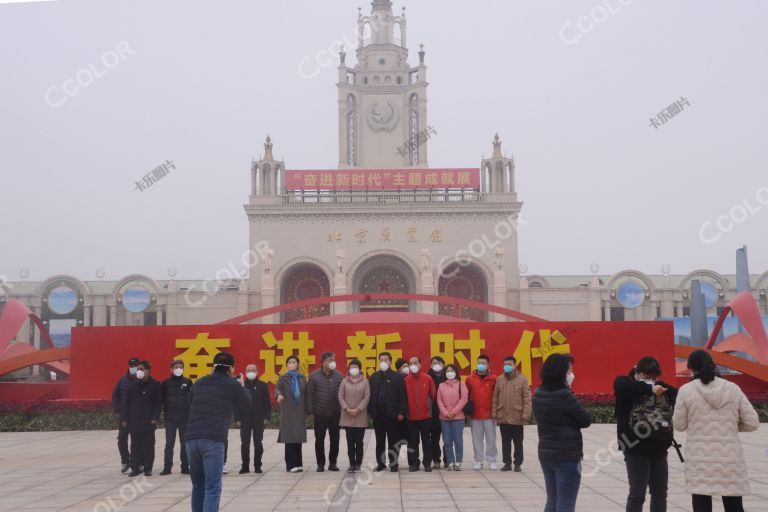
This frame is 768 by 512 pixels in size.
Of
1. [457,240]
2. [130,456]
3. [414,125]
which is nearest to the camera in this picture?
[130,456]

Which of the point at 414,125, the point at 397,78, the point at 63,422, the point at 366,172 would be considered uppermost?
the point at 397,78

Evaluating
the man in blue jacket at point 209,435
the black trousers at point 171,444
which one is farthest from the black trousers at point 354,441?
the man in blue jacket at point 209,435

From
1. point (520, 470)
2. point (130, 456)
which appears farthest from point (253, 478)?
point (520, 470)

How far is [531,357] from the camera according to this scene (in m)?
16.3

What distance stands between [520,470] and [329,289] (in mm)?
26989

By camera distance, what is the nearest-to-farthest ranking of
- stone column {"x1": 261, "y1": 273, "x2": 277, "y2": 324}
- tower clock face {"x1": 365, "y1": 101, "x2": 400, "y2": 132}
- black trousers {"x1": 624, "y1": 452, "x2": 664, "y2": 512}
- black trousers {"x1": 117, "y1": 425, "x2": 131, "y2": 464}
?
black trousers {"x1": 624, "y1": 452, "x2": 664, "y2": 512}
black trousers {"x1": 117, "y1": 425, "x2": 131, "y2": 464}
stone column {"x1": 261, "y1": 273, "x2": 277, "y2": 324}
tower clock face {"x1": 365, "y1": 101, "x2": 400, "y2": 132}

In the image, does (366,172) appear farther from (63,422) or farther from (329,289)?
(63,422)

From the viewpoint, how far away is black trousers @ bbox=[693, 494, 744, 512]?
5.22m

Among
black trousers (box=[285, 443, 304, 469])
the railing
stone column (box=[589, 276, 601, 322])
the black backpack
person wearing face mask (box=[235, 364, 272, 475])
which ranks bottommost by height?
black trousers (box=[285, 443, 304, 469])

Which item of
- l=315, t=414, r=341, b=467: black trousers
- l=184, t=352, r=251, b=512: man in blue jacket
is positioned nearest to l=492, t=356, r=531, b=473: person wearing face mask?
l=315, t=414, r=341, b=467: black trousers

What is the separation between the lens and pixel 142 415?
32.2 ft

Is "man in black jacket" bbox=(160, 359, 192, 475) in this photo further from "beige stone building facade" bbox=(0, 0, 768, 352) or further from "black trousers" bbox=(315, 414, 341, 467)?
"beige stone building facade" bbox=(0, 0, 768, 352)

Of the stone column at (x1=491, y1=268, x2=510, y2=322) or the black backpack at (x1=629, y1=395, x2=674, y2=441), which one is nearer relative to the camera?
the black backpack at (x1=629, y1=395, x2=674, y2=441)

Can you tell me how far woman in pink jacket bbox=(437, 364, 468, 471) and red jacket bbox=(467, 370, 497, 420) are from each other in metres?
0.20
